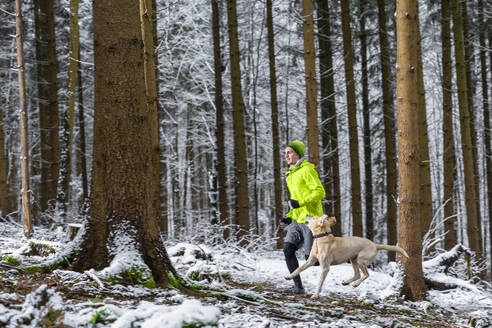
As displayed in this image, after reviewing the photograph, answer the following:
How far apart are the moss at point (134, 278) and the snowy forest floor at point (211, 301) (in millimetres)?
91

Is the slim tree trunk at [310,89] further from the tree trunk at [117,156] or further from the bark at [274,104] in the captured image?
the tree trunk at [117,156]

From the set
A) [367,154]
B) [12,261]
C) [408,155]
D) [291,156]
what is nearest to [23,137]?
[12,261]

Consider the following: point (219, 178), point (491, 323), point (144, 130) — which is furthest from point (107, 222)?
point (219, 178)

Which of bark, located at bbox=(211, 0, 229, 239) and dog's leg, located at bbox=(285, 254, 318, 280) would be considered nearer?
dog's leg, located at bbox=(285, 254, 318, 280)

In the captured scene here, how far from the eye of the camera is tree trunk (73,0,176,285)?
15.5ft

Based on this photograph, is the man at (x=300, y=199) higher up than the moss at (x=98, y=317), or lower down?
higher up

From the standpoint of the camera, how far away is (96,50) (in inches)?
189

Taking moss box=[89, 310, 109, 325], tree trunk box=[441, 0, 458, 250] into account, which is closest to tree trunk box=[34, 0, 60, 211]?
tree trunk box=[441, 0, 458, 250]

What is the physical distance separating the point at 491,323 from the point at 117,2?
209 inches

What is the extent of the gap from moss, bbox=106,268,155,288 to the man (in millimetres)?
2526

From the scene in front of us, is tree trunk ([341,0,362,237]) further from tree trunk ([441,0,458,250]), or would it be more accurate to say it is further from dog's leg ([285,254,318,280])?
dog's leg ([285,254,318,280])

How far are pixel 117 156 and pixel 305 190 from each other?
111 inches

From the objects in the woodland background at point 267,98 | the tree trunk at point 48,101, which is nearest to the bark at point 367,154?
the woodland background at point 267,98

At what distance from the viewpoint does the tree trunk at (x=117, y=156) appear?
471 centimetres
